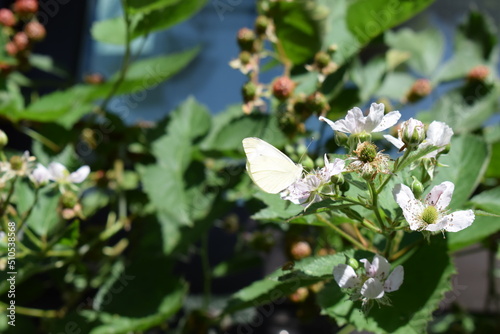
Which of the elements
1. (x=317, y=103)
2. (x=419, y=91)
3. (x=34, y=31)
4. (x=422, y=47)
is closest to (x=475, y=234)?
(x=317, y=103)

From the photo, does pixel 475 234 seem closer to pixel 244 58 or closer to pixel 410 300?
pixel 410 300

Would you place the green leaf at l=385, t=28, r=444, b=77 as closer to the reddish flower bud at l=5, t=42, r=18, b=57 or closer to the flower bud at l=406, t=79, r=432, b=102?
the flower bud at l=406, t=79, r=432, b=102

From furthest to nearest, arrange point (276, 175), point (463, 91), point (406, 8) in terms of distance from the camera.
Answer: point (463, 91) → point (406, 8) → point (276, 175)

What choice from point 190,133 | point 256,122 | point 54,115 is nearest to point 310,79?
point 256,122

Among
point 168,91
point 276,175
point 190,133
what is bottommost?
point 168,91

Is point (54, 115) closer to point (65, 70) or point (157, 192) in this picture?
point (157, 192)

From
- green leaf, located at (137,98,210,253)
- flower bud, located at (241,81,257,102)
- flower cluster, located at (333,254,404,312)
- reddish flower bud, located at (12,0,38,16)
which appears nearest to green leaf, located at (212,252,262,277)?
green leaf, located at (137,98,210,253)
